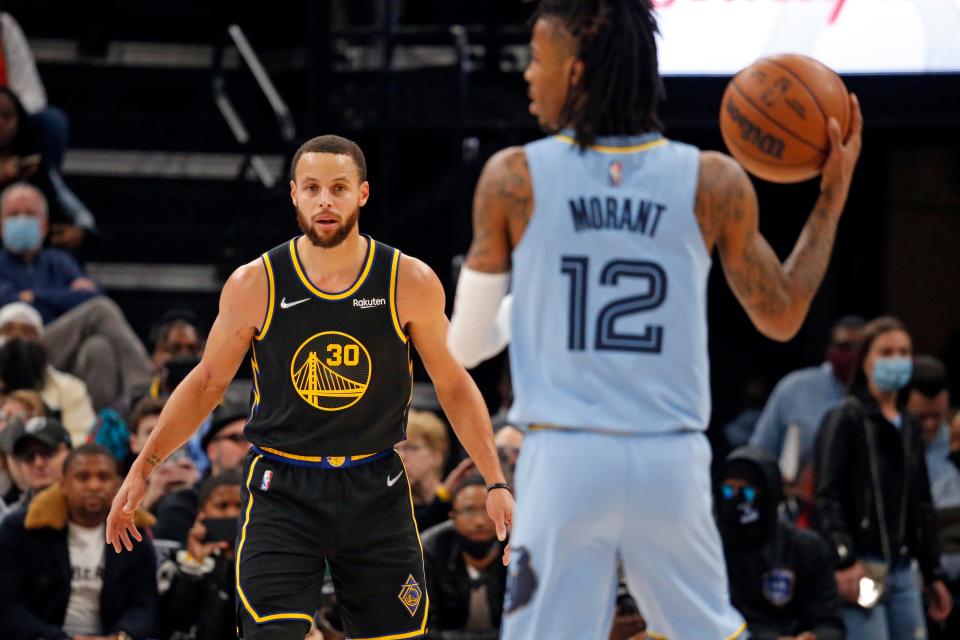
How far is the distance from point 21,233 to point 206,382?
216 inches

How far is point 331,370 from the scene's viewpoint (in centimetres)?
530

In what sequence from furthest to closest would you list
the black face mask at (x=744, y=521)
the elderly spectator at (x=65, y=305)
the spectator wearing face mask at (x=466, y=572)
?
the elderly spectator at (x=65, y=305) → the black face mask at (x=744, y=521) → the spectator wearing face mask at (x=466, y=572)

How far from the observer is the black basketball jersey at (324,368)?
5.28m

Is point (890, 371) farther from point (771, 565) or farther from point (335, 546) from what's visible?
point (335, 546)

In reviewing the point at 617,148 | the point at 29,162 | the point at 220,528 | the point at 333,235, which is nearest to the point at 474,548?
the point at 220,528

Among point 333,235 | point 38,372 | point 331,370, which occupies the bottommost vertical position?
point 38,372

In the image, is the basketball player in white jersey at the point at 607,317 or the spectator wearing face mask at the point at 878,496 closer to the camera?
the basketball player in white jersey at the point at 607,317

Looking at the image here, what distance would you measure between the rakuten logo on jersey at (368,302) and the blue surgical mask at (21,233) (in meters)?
5.64

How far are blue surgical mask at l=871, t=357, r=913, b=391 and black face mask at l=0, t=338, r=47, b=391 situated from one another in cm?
461

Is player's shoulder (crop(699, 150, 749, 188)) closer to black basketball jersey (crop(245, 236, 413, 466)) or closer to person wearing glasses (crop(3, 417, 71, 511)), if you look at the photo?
black basketball jersey (crop(245, 236, 413, 466))

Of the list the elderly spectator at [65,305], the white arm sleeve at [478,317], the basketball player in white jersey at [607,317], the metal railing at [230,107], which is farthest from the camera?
the metal railing at [230,107]

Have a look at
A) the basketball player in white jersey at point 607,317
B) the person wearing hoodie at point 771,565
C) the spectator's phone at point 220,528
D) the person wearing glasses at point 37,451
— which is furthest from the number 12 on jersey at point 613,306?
the person wearing glasses at point 37,451

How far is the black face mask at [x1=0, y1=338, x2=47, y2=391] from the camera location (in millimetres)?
9219

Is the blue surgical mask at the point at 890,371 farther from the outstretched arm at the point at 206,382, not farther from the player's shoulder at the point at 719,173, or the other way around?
the player's shoulder at the point at 719,173
